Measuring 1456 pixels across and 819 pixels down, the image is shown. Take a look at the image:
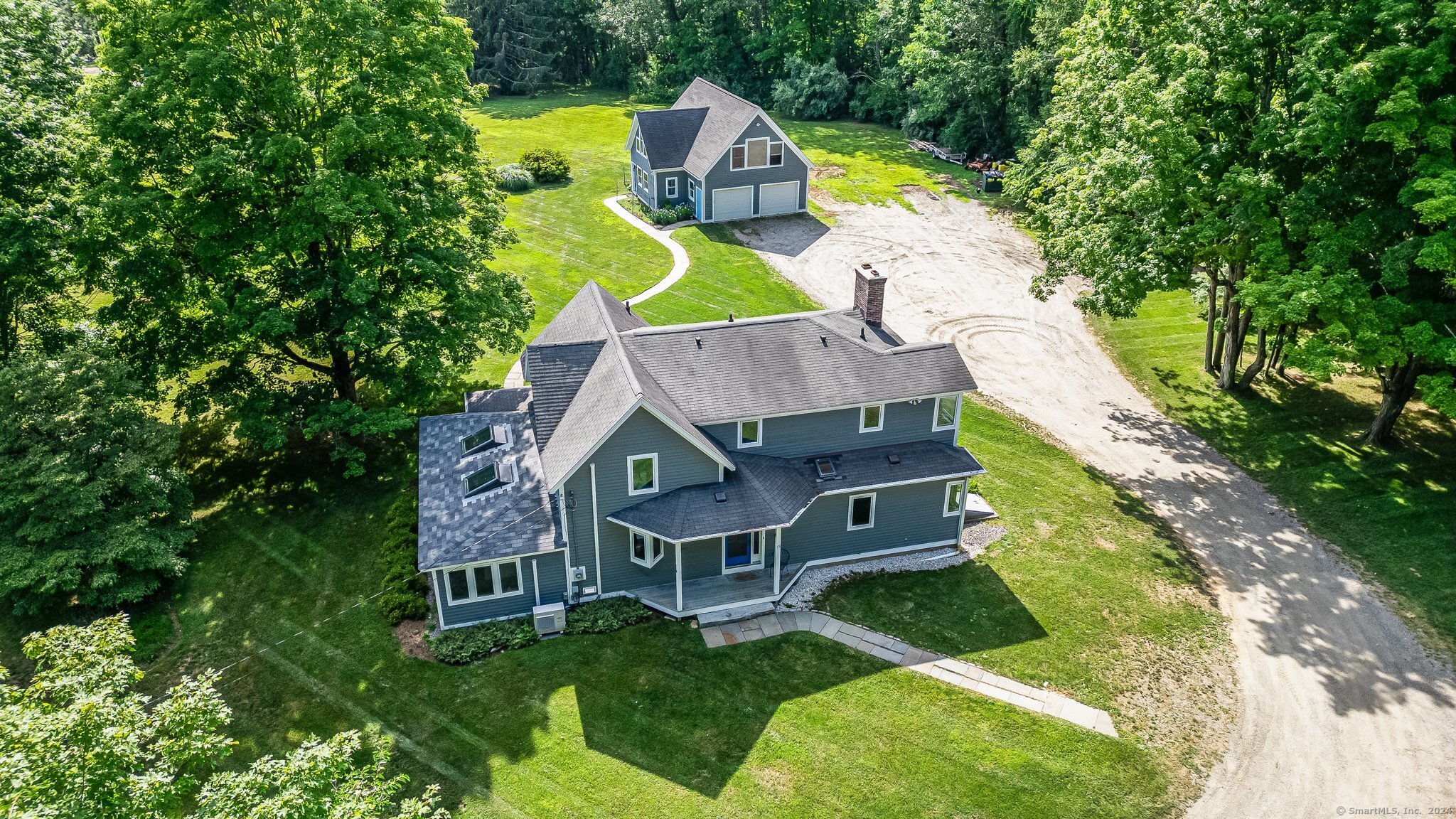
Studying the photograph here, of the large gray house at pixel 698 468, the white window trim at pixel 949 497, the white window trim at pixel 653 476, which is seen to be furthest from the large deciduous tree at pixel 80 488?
the white window trim at pixel 949 497

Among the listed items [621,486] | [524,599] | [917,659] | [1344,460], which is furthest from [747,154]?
[917,659]

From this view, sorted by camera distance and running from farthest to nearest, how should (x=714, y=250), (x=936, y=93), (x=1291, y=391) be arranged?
(x=936, y=93) < (x=714, y=250) < (x=1291, y=391)

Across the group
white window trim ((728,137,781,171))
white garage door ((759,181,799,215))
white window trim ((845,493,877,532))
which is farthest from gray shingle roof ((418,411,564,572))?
white garage door ((759,181,799,215))

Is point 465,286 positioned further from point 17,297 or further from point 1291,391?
point 1291,391

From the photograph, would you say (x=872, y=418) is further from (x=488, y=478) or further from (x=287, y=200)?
(x=287, y=200)

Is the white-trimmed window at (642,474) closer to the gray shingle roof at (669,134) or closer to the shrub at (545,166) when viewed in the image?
the gray shingle roof at (669,134)

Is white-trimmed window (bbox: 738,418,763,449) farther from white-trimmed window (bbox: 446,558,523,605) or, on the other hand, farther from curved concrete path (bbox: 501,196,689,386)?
curved concrete path (bbox: 501,196,689,386)

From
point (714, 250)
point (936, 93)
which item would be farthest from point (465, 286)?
point (936, 93)
